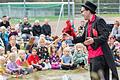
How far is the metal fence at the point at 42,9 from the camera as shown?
19.1 metres

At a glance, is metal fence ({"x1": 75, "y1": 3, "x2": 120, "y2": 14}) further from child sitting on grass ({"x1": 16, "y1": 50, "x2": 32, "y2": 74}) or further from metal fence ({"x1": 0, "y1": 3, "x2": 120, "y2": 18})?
child sitting on grass ({"x1": 16, "y1": 50, "x2": 32, "y2": 74})

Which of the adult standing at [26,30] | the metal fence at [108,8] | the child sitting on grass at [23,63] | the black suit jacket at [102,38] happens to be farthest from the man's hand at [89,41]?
the metal fence at [108,8]

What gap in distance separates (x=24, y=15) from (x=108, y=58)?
12464mm

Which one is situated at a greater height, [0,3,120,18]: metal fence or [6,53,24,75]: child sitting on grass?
[0,3,120,18]: metal fence

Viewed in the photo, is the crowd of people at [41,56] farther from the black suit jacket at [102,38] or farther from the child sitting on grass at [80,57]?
the black suit jacket at [102,38]

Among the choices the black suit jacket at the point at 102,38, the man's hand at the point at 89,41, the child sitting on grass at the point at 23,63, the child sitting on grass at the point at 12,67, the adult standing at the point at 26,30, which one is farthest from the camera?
the adult standing at the point at 26,30

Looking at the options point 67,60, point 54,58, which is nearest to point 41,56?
point 54,58

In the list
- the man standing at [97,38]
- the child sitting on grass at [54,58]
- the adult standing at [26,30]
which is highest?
A: the man standing at [97,38]

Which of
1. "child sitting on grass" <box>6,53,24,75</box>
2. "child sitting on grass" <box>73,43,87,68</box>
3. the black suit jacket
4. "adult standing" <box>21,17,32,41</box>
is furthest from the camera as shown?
"adult standing" <box>21,17,32,41</box>

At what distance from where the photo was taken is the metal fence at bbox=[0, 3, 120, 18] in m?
19.1

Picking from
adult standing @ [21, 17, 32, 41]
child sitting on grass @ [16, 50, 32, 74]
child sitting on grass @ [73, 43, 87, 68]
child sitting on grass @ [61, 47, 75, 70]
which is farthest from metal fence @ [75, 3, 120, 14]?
child sitting on grass @ [16, 50, 32, 74]

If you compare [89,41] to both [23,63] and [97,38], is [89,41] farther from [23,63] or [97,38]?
[23,63]

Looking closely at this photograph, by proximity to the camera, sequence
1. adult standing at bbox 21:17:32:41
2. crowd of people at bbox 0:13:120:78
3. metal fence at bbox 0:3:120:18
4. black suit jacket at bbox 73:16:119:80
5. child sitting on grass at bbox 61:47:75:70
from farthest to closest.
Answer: metal fence at bbox 0:3:120:18
adult standing at bbox 21:17:32:41
child sitting on grass at bbox 61:47:75:70
crowd of people at bbox 0:13:120:78
black suit jacket at bbox 73:16:119:80

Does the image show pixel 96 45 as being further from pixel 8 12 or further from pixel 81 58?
pixel 8 12
